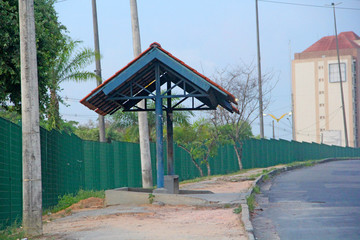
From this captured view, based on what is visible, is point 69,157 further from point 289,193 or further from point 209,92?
point 289,193

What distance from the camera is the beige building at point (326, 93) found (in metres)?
112

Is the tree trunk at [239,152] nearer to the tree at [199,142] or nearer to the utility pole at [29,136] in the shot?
the tree at [199,142]

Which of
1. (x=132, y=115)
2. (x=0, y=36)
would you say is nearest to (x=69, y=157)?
(x=0, y=36)

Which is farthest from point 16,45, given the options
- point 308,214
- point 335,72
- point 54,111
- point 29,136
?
point 335,72

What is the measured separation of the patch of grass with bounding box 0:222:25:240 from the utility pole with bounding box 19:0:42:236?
16 centimetres

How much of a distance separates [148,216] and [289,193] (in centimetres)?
710

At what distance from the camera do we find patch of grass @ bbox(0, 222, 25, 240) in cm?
→ 892

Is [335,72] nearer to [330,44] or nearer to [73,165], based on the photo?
[330,44]

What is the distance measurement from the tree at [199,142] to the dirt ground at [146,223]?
15.9m

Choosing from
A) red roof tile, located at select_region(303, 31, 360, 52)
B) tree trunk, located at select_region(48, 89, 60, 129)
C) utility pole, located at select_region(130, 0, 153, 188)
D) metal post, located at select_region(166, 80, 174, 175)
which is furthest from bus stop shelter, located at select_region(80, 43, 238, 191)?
red roof tile, located at select_region(303, 31, 360, 52)

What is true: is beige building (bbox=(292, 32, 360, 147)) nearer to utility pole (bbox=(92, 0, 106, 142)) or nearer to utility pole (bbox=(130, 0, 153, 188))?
utility pole (bbox=(92, 0, 106, 142))

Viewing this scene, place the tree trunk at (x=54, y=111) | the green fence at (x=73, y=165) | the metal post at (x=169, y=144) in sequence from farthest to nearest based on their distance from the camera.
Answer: the tree trunk at (x=54, y=111)
the metal post at (x=169, y=144)
the green fence at (x=73, y=165)

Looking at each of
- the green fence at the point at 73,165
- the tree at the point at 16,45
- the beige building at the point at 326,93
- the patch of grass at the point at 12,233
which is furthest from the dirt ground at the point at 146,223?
the beige building at the point at 326,93

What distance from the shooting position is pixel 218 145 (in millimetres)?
32375
